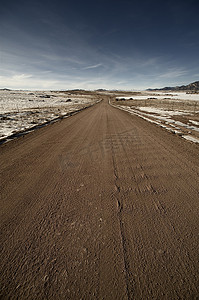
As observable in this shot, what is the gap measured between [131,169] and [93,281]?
7.01 feet

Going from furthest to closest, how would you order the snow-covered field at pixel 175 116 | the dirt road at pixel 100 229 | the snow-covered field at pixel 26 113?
1. the snow-covered field at pixel 26 113
2. the snow-covered field at pixel 175 116
3. the dirt road at pixel 100 229

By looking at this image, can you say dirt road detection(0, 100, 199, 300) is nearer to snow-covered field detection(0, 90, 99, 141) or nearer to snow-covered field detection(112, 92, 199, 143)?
snow-covered field detection(112, 92, 199, 143)

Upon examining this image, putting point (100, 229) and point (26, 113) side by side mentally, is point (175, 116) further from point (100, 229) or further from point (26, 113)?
point (26, 113)

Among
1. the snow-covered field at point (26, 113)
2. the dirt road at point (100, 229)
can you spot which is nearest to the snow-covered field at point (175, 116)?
the dirt road at point (100, 229)

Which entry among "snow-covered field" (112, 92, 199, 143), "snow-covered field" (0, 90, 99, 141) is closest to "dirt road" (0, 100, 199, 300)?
"snow-covered field" (112, 92, 199, 143)

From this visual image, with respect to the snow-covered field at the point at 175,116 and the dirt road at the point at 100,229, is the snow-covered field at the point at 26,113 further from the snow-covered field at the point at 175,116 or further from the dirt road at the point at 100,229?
the snow-covered field at the point at 175,116

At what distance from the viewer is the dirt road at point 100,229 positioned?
118cm

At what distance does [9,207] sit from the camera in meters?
2.06

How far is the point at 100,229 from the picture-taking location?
5.48 ft

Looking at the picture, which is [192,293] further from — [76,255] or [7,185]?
[7,185]

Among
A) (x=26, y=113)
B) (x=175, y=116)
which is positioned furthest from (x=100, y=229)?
(x=26, y=113)

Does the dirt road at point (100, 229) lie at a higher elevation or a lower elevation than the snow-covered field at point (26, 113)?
lower

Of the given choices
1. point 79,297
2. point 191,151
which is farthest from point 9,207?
point 191,151

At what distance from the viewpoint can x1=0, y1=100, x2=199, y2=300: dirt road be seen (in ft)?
3.89
